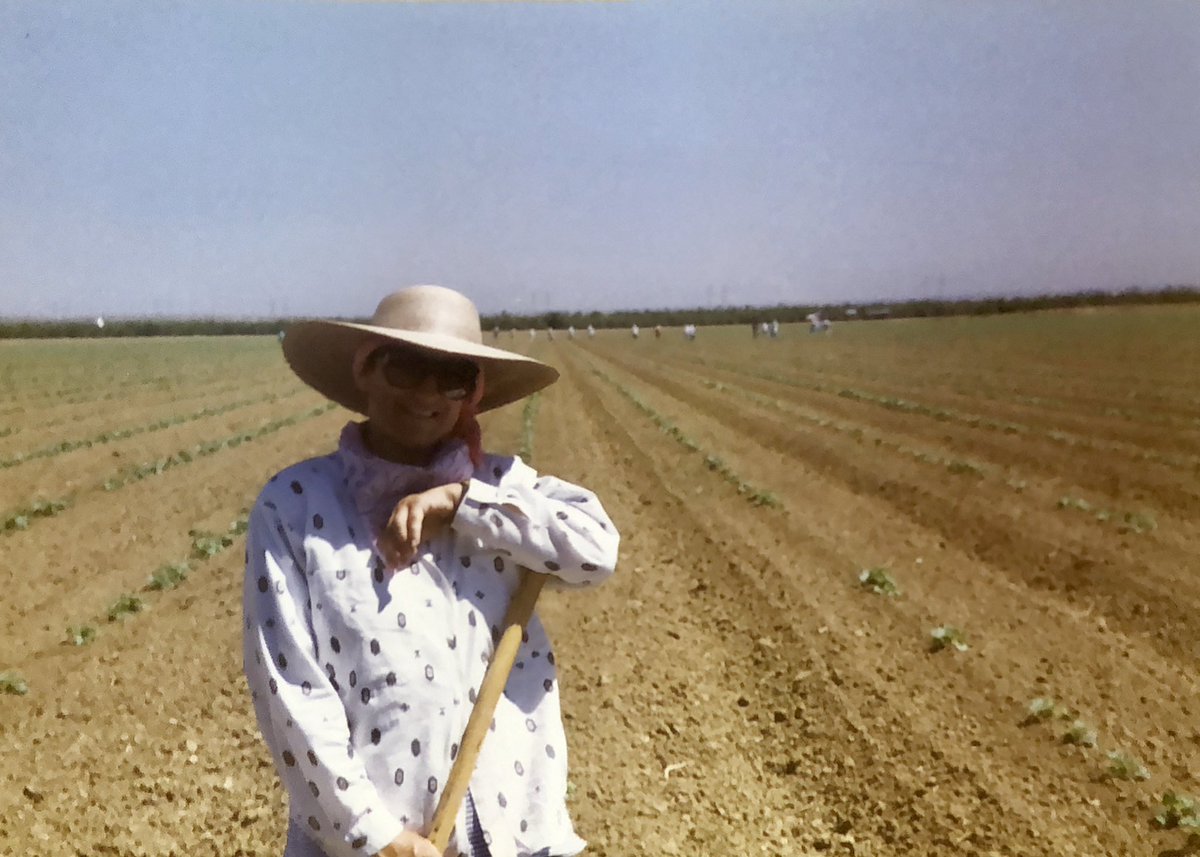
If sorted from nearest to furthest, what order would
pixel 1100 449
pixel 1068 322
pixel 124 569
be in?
pixel 124 569, pixel 1100 449, pixel 1068 322

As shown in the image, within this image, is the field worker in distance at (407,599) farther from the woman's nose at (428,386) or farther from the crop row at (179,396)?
the crop row at (179,396)

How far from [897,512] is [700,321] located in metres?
98.8

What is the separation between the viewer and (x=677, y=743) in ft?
16.1

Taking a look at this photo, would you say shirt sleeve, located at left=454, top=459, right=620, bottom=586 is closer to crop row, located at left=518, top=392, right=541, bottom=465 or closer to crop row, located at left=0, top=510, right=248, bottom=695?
crop row, located at left=0, top=510, right=248, bottom=695

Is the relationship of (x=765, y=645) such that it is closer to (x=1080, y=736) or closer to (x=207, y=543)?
(x=1080, y=736)

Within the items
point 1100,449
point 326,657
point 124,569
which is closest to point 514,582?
point 326,657

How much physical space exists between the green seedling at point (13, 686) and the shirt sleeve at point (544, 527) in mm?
4939

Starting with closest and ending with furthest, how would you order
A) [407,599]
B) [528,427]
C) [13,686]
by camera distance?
[407,599] < [13,686] < [528,427]

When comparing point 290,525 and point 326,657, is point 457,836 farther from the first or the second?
point 290,525

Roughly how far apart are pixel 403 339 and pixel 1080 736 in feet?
14.4

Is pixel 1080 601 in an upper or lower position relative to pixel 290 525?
lower

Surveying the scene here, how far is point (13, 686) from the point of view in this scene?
5520mm

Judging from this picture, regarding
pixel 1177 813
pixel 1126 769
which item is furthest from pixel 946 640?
pixel 1177 813

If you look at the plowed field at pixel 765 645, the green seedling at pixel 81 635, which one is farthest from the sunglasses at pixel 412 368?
the green seedling at pixel 81 635
